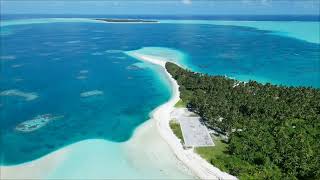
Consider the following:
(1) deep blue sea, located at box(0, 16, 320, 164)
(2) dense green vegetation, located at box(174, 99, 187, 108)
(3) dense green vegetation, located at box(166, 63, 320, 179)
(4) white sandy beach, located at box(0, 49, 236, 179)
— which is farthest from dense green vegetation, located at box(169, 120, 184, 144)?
(2) dense green vegetation, located at box(174, 99, 187, 108)

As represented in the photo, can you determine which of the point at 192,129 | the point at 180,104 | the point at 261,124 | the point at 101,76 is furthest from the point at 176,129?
the point at 101,76

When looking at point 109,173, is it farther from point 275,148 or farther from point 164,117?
point 275,148

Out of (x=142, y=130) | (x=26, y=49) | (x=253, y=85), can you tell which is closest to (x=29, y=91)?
(x=142, y=130)

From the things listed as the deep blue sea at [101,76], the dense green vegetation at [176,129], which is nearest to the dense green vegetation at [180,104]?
the deep blue sea at [101,76]

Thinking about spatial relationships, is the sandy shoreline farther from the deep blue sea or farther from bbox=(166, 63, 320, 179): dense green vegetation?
the deep blue sea

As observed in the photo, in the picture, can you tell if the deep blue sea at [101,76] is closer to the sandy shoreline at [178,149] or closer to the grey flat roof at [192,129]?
the sandy shoreline at [178,149]

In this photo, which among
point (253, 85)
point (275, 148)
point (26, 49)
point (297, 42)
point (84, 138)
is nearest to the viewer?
point (275, 148)

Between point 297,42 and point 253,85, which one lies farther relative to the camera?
point 297,42
